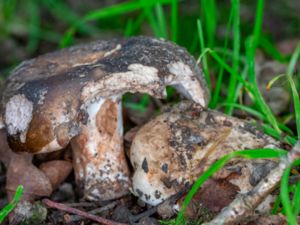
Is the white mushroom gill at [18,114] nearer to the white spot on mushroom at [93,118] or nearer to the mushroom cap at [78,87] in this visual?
the mushroom cap at [78,87]

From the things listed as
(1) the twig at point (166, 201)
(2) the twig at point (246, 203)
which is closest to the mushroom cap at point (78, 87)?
(1) the twig at point (166, 201)

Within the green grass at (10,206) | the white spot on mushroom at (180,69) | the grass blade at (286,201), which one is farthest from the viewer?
the white spot on mushroom at (180,69)

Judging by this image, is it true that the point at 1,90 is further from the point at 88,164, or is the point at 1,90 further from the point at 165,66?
the point at 165,66

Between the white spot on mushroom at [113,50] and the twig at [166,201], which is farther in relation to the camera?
the white spot on mushroom at [113,50]

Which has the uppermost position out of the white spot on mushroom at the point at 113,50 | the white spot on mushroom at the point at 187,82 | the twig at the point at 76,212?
the white spot on mushroom at the point at 113,50

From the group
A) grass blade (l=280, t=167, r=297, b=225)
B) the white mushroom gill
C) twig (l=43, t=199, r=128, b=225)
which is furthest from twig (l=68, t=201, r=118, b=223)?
grass blade (l=280, t=167, r=297, b=225)

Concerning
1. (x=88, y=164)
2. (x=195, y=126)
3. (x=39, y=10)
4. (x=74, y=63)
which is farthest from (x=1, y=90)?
(x=39, y=10)

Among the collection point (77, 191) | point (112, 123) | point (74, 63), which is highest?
point (74, 63)

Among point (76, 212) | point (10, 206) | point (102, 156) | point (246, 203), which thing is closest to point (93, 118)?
point (102, 156)
